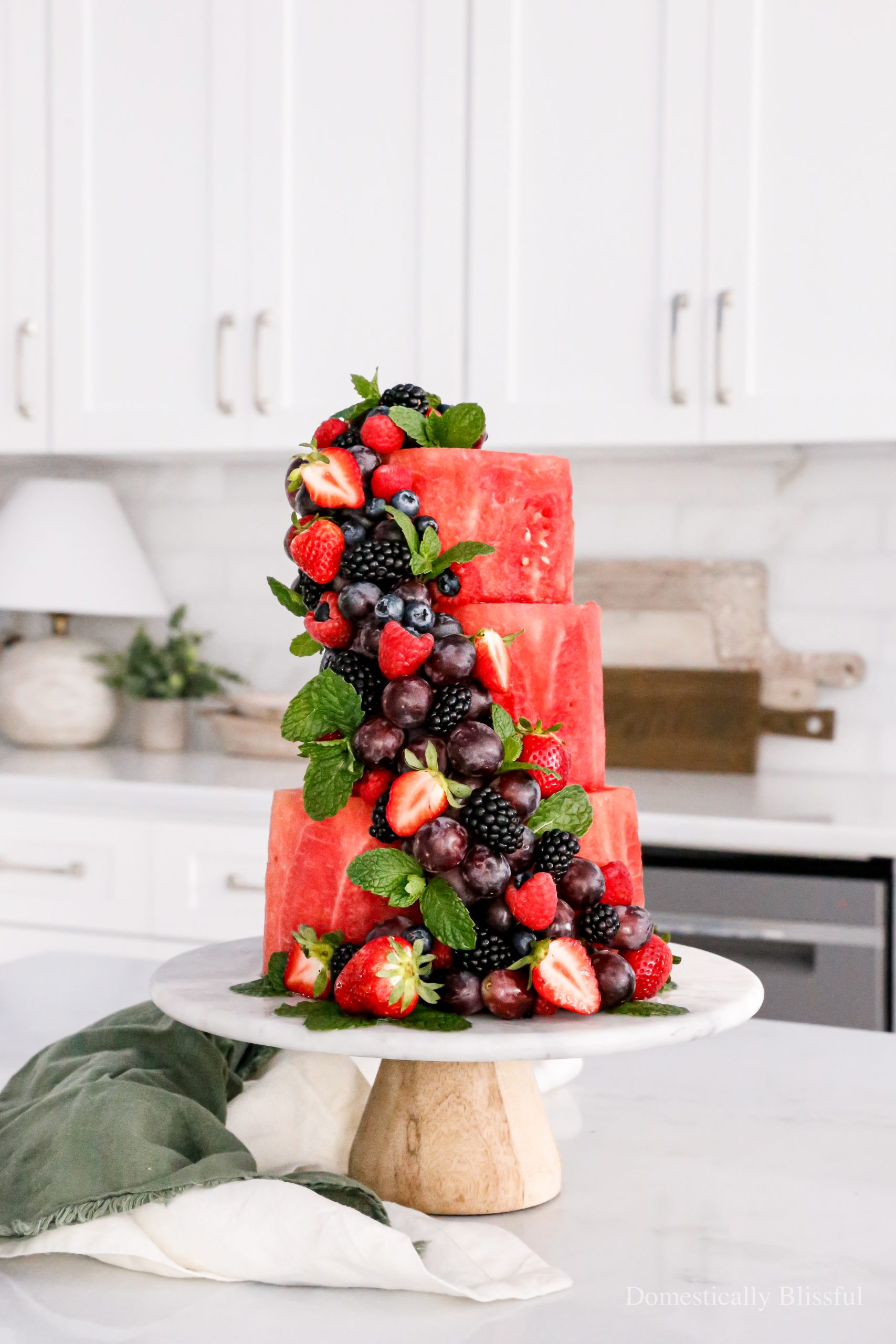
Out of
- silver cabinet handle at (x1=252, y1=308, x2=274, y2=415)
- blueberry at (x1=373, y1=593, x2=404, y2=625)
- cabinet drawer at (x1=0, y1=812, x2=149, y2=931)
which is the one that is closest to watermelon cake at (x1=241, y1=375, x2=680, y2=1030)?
blueberry at (x1=373, y1=593, x2=404, y2=625)

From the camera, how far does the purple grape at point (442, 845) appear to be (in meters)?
0.81

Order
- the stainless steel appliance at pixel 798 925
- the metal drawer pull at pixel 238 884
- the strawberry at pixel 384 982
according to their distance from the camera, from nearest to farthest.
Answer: the strawberry at pixel 384 982, the stainless steel appliance at pixel 798 925, the metal drawer pull at pixel 238 884

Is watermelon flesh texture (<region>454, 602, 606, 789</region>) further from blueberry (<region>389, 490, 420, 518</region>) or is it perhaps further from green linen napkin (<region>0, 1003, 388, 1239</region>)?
green linen napkin (<region>0, 1003, 388, 1239</region>)

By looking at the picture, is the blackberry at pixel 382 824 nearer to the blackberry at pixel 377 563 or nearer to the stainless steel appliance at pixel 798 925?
the blackberry at pixel 377 563

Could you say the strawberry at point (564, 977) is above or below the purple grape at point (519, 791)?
below

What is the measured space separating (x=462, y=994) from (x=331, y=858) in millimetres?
146

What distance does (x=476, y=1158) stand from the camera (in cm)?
A: 84

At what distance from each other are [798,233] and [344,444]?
1588 mm

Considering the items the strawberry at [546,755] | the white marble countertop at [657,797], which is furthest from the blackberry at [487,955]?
the white marble countertop at [657,797]

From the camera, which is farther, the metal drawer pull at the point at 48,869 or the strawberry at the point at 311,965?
the metal drawer pull at the point at 48,869

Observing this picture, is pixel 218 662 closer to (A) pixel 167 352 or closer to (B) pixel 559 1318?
(A) pixel 167 352

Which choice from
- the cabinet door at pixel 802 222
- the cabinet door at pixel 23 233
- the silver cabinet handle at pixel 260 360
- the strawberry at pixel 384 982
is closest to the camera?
the strawberry at pixel 384 982

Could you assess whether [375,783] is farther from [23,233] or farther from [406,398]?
[23,233]

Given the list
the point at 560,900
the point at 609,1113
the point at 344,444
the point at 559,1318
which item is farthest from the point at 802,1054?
the point at 344,444
